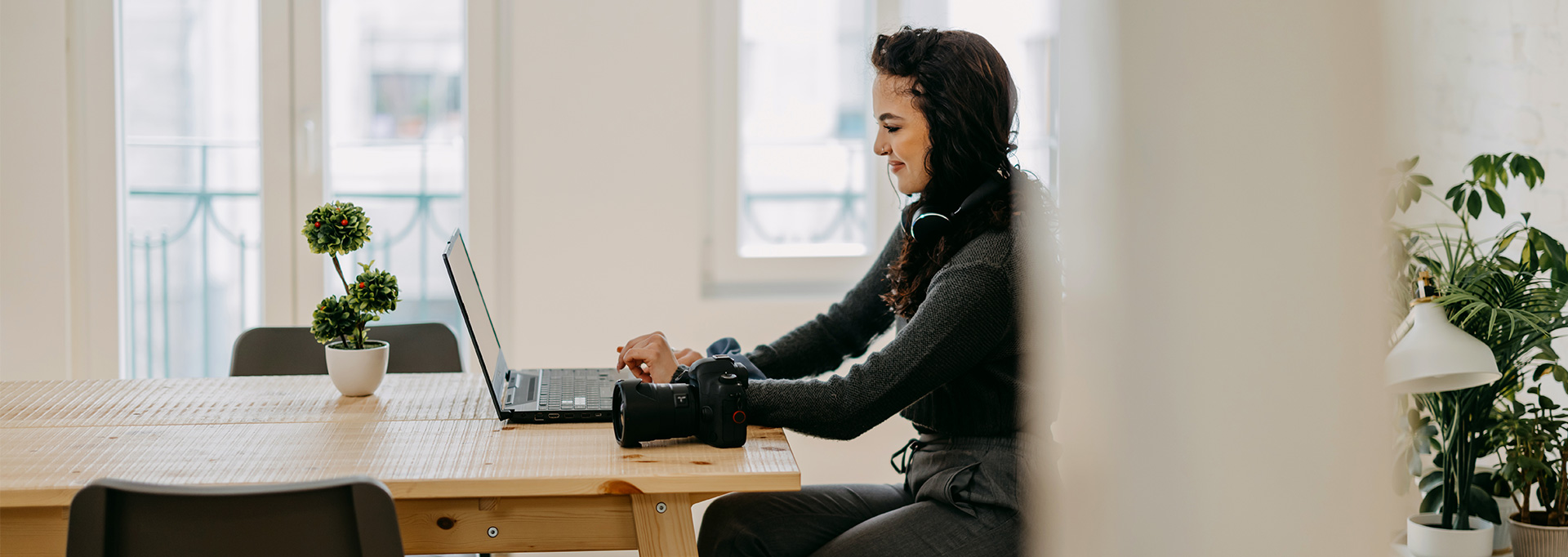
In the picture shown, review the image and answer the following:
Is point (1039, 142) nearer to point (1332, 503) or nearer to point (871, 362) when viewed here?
point (1332, 503)

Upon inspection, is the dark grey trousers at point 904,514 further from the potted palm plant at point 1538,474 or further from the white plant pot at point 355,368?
the potted palm plant at point 1538,474

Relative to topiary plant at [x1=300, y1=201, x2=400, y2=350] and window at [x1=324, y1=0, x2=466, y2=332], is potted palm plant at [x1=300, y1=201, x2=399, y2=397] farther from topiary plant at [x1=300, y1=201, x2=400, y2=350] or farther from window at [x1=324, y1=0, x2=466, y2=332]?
window at [x1=324, y1=0, x2=466, y2=332]

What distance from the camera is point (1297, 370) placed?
7.1 inches

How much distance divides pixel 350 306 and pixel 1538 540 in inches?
78.4

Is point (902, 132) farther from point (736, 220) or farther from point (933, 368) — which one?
point (736, 220)

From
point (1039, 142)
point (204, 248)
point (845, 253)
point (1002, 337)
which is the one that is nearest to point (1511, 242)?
point (1002, 337)

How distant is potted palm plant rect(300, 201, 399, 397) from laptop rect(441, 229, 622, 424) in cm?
14

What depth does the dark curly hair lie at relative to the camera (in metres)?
1.38

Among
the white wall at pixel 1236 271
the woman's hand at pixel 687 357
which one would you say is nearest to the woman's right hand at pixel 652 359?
the woman's hand at pixel 687 357

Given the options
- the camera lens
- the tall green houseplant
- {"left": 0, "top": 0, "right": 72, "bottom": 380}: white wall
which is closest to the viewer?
the camera lens

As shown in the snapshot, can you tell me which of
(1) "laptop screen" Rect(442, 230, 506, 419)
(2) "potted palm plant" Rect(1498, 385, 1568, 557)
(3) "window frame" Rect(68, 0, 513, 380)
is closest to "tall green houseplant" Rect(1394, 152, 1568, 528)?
(2) "potted palm plant" Rect(1498, 385, 1568, 557)

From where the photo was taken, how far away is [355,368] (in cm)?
156

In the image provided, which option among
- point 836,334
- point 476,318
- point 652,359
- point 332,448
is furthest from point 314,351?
point 836,334

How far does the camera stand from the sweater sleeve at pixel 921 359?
1.28m
